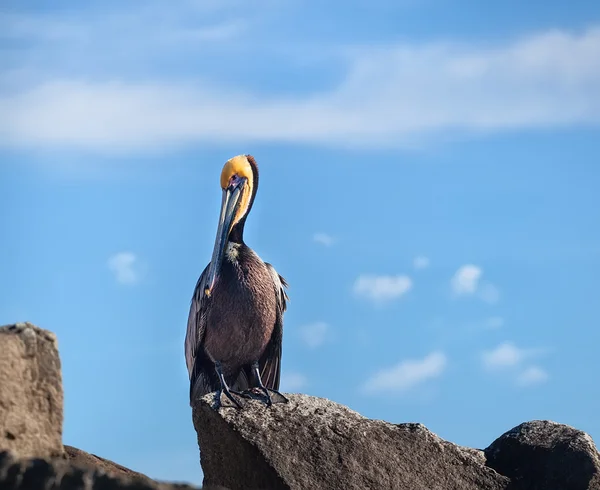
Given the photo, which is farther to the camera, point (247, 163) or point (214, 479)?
point (247, 163)

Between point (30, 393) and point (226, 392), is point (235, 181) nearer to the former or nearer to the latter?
point (226, 392)

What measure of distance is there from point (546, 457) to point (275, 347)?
7.88ft

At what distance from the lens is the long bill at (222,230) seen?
7.81 meters

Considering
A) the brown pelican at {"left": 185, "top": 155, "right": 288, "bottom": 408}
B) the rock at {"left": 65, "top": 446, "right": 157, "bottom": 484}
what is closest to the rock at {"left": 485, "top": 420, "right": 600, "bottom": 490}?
the brown pelican at {"left": 185, "top": 155, "right": 288, "bottom": 408}

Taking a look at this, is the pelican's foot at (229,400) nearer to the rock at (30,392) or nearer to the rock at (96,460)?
the rock at (96,460)

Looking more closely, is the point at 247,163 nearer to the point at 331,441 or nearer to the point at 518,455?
the point at 331,441

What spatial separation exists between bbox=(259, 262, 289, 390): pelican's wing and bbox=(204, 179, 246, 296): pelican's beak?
43 centimetres

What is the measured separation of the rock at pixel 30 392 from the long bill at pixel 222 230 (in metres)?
3.77

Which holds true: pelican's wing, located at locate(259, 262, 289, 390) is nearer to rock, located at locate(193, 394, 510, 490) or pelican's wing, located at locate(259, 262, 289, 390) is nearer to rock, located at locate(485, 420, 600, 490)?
rock, located at locate(193, 394, 510, 490)

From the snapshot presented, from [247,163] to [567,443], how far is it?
3.58m

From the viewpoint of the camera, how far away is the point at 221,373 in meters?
7.58

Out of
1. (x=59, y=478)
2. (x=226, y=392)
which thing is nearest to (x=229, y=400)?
(x=226, y=392)

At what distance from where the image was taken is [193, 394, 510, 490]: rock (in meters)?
6.57

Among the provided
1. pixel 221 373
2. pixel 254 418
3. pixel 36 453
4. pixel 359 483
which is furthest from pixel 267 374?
pixel 36 453
